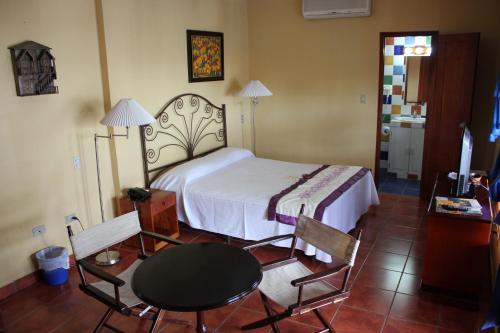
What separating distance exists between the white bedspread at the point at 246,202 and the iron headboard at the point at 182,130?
1.01 ft

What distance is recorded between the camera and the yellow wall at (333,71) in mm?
4879

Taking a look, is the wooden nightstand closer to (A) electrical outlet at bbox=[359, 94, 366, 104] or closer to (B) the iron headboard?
(B) the iron headboard

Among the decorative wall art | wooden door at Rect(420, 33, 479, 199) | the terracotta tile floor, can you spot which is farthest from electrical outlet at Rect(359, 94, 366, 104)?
the decorative wall art

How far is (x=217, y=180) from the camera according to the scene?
14.6 feet

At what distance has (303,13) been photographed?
5.54 metres

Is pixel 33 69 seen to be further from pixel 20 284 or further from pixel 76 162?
pixel 20 284

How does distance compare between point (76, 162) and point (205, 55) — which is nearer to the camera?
point (76, 162)

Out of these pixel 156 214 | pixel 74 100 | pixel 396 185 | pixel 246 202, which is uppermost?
pixel 74 100

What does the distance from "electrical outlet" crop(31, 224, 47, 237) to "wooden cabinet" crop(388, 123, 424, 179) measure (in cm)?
481

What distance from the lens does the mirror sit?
6246 mm

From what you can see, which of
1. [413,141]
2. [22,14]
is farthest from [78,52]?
[413,141]

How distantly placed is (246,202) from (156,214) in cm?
91

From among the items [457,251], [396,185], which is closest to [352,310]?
[457,251]

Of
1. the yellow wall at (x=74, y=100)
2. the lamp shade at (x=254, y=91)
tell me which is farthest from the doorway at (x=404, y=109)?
the yellow wall at (x=74, y=100)
